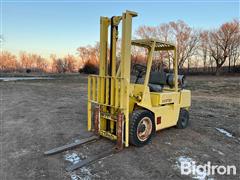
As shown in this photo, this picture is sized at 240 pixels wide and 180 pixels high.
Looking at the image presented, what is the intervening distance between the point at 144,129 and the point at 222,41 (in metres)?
41.0

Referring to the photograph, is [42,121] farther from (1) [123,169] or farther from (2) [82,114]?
(1) [123,169]

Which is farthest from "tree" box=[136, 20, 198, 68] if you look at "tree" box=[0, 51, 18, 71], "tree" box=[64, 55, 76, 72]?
"tree" box=[0, 51, 18, 71]

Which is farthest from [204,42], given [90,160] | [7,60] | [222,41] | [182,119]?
[7,60]

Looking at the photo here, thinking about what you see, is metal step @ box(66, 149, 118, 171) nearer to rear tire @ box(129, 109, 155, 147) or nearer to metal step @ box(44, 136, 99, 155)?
rear tire @ box(129, 109, 155, 147)

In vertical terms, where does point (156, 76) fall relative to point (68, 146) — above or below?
above

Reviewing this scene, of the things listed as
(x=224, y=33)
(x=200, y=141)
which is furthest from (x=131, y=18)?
(x=224, y=33)

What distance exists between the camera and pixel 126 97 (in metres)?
4.38

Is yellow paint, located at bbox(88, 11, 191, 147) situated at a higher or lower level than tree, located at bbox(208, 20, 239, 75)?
lower

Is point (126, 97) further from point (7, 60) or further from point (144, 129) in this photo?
point (7, 60)

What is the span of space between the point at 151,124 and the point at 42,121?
3595mm

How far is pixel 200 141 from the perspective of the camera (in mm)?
5301

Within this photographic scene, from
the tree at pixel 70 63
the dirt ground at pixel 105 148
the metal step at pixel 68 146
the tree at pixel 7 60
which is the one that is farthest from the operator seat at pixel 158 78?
the tree at pixel 7 60

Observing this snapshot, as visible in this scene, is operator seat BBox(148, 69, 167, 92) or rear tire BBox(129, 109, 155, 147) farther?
operator seat BBox(148, 69, 167, 92)

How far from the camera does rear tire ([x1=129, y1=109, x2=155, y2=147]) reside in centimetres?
460
